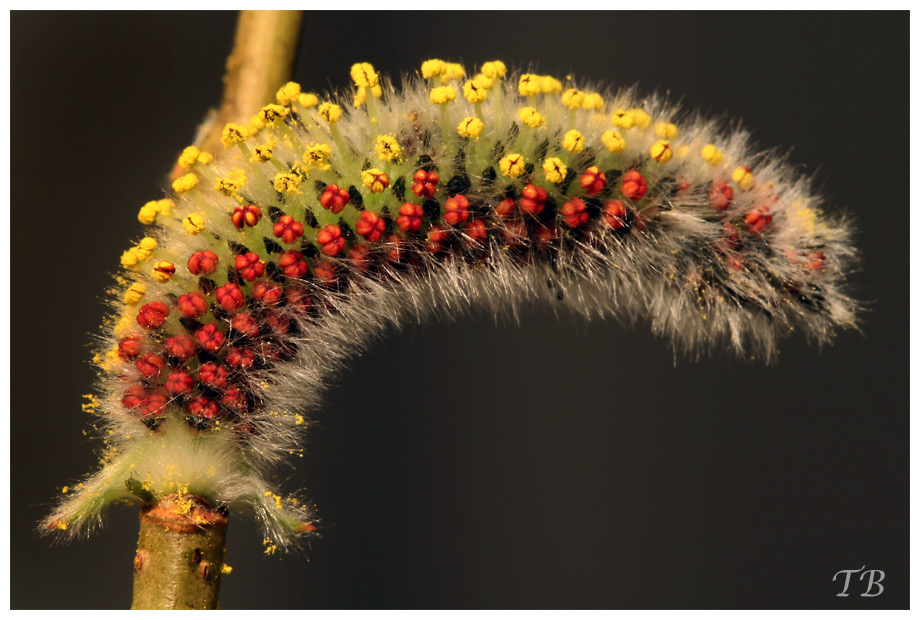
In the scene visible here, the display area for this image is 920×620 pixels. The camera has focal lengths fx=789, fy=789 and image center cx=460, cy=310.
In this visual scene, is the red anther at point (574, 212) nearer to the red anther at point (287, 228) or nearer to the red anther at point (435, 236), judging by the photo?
the red anther at point (435, 236)

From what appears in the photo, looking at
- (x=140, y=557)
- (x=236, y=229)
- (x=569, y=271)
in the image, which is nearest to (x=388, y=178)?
(x=236, y=229)

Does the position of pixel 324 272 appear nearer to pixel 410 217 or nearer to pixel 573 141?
pixel 410 217

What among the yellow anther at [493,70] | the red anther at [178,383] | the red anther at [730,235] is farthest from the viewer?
the red anther at [730,235]

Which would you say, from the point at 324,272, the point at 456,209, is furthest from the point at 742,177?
the point at 324,272

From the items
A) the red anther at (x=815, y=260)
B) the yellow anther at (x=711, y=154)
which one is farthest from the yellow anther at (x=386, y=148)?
the red anther at (x=815, y=260)

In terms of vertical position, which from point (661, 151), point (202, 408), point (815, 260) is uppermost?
point (661, 151)

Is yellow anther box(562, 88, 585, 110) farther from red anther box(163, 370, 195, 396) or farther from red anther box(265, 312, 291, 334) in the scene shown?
red anther box(163, 370, 195, 396)

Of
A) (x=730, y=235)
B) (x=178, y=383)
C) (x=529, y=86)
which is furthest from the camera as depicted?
(x=730, y=235)

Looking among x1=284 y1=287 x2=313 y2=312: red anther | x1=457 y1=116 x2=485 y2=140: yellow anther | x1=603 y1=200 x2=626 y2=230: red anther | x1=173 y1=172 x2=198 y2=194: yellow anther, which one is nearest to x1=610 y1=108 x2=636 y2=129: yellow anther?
x1=603 y1=200 x2=626 y2=230: red anther
